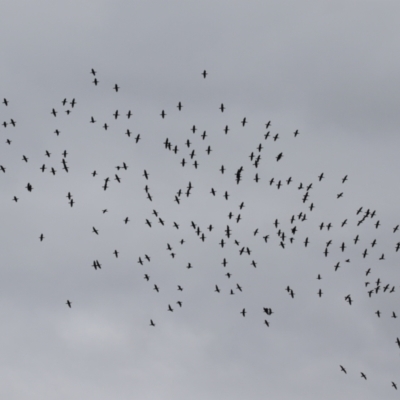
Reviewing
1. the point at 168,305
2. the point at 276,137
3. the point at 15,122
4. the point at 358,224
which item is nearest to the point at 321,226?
the point at 358,224

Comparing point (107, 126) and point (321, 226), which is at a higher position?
point (107, 126)

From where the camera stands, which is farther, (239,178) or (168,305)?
(168,305)

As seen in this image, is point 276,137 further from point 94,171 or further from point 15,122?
point 15,122

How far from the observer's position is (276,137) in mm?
115188

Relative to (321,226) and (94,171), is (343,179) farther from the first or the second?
(94,171)

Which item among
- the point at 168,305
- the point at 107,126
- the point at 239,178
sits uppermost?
the point at 107,126

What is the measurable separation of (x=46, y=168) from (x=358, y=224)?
46.4 meters

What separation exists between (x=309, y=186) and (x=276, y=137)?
884 cm

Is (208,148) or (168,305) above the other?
(208,148)

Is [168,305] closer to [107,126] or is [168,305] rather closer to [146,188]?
[146,188]

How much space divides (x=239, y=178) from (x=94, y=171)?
20311 millimetres

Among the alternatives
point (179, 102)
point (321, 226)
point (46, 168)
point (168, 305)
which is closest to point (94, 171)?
point (46, 168)

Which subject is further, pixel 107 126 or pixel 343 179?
pixel 343 179

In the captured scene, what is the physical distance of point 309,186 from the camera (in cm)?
11719
